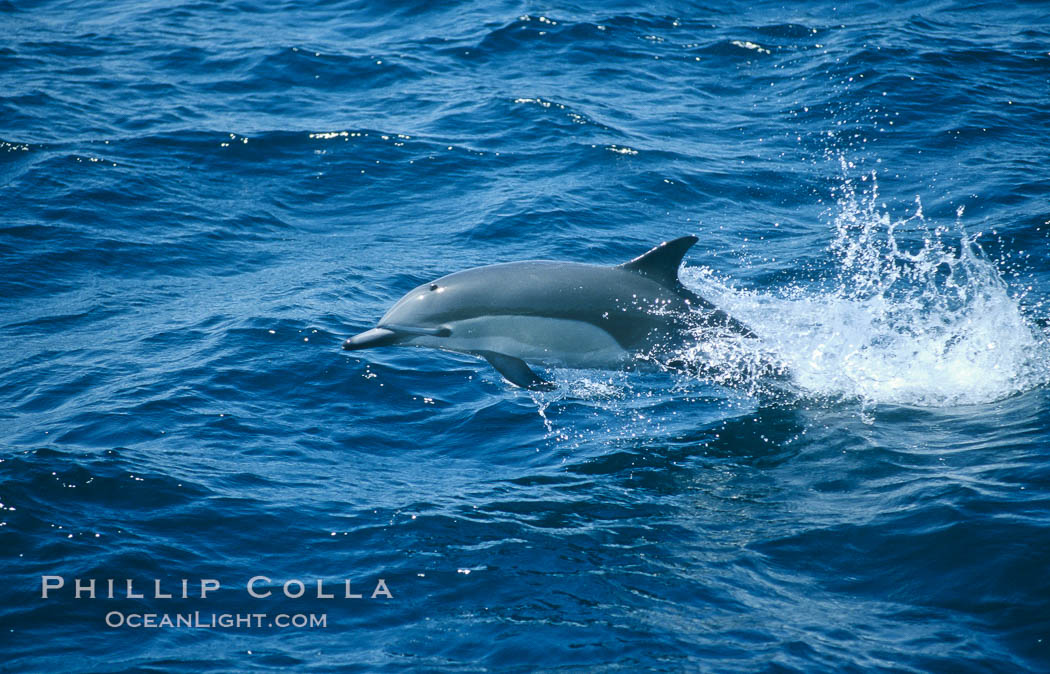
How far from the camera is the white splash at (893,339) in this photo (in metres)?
8.66

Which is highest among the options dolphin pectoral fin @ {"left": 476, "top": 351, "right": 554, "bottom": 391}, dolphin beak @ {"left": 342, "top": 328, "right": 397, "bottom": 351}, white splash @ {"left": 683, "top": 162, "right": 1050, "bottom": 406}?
dolphin beak @ {"left": 342, "top": 328, "right": 397, "bottom": 351}

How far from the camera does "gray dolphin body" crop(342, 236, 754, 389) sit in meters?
8.12

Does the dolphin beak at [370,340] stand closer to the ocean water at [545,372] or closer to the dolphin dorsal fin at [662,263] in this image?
the ocean water at [545,372]

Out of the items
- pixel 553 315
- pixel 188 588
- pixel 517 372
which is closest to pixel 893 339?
pixel 553 315

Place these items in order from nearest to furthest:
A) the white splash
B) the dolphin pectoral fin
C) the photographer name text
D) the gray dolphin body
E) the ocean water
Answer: the ocean water → the photographer name text → the dolphin pectoral fin → the gray dolphin body → the white splash

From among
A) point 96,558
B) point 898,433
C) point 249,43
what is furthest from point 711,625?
point 249,43

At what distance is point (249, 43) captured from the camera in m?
18.7

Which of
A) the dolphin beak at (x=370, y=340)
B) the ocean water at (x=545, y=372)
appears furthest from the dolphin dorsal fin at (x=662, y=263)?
the dolphin beak at (x=370, y=340)

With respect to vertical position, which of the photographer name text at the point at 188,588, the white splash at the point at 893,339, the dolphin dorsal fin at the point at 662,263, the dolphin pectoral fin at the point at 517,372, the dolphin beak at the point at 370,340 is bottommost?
the photographer name text at the point at 188,588

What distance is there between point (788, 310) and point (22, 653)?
6.73 m

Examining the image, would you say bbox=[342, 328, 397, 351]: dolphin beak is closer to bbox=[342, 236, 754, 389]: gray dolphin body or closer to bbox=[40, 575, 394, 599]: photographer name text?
bbox=[342, 236, 754, 389]: gray dolphin body

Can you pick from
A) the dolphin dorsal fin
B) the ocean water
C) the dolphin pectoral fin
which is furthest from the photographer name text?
the dolphin dorsal fin

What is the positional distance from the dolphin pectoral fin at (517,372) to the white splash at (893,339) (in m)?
1.27

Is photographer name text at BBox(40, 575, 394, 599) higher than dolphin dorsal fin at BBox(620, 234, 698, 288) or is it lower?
lower
